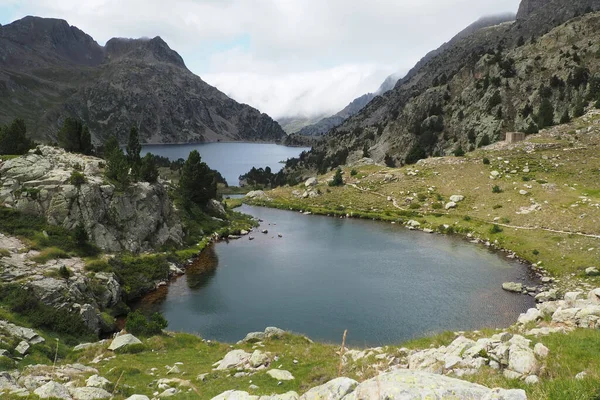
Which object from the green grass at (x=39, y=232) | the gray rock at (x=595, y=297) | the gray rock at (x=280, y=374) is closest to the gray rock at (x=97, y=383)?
the gray rock at (x=280, y=374)

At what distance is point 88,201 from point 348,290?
4040 centimetres

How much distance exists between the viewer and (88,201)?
183ft

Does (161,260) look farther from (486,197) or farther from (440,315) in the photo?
(486,197)

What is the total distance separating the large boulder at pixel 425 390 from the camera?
322 inches

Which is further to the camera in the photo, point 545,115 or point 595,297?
point 545,115

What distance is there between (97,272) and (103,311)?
21.2 feet

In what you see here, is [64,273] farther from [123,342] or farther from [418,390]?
[418,390]

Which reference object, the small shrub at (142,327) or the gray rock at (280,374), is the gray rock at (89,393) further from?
the small shrub at (142,327)

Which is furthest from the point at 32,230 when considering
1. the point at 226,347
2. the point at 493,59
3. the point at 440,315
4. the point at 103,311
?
the point at 493,59

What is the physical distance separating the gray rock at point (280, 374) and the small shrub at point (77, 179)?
49.2m

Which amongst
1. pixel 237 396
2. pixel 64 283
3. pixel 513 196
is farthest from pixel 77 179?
pixel 513 196

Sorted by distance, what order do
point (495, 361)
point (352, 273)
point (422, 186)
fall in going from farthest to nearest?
point (422, 186), point (352, 273), point (495, 361)

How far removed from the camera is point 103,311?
43844 mm

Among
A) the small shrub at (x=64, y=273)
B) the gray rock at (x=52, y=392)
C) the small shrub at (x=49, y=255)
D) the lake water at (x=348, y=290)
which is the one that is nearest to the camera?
the gray rock at (x=52, y=392)
